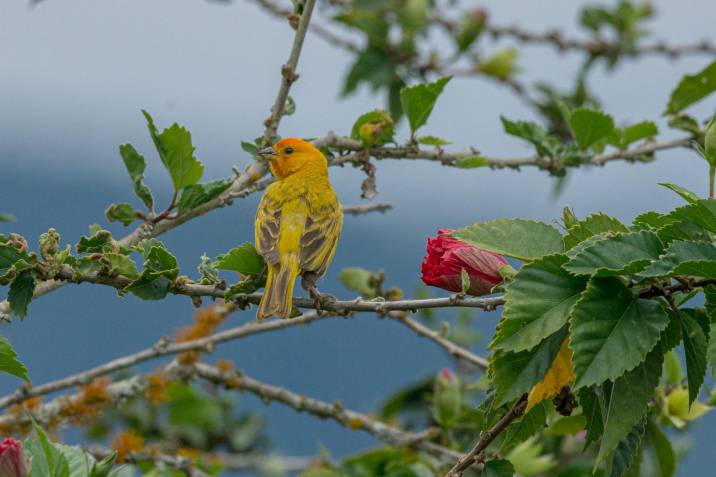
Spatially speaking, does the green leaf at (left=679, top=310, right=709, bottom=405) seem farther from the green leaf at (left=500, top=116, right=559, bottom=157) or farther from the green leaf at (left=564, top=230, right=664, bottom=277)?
the green leaf at (left=500, top=116, right=559, bottom=157)

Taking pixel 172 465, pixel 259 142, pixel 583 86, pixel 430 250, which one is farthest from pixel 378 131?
pixel 583 86

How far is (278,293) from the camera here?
10.5ft

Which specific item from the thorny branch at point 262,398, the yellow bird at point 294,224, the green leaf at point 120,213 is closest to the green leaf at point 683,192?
the yellow bird at point 294,224

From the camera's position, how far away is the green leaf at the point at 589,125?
4.64m

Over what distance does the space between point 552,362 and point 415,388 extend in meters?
4.63

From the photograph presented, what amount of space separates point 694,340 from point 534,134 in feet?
7.98

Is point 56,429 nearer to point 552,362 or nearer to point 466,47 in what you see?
point 552,362

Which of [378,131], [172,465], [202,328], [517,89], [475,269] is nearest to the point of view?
[475,269]

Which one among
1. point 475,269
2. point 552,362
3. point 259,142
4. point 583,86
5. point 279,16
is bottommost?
point 552,362

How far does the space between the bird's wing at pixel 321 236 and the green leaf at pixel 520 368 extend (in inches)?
53.2

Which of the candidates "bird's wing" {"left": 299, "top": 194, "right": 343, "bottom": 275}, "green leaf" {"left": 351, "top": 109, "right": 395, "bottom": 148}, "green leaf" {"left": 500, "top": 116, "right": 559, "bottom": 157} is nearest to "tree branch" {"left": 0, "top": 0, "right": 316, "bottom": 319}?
"bird's wing" {"left": 299, "top": 194, "right": 343, "bottom": 275}

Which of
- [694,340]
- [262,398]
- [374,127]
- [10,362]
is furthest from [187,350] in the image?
[694,340]

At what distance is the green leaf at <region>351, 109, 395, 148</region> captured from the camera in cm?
426

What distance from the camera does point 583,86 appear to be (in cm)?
853
